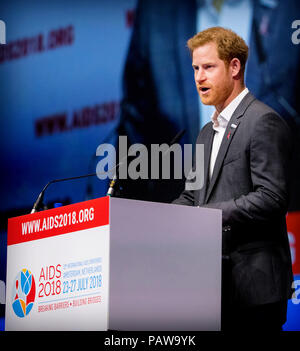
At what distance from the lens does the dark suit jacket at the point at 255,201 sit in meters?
2.59

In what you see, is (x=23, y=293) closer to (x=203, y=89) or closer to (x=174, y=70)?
(x=203, y=89)

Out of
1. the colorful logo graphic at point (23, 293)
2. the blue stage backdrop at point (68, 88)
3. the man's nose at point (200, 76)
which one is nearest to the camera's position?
the colorful logo graphic at point (23, 293)

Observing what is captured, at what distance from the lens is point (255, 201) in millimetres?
2564

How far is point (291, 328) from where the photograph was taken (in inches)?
156

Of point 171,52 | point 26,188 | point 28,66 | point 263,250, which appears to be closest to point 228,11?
point 171,52

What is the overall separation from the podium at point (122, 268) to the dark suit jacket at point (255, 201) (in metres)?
0.19

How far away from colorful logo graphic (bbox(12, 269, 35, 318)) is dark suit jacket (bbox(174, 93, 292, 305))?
30.7 inches

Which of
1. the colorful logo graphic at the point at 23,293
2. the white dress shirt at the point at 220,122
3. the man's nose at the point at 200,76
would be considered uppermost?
the man's nose at the point at 200,76

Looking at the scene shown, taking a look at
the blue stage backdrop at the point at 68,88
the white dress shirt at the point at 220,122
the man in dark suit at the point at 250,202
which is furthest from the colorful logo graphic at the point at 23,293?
the blue stage backdrop at the point at 68,88

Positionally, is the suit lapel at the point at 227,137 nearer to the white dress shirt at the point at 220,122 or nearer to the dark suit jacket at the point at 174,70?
the white dress shirt at the point at 220,122

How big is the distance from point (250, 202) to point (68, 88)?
298 cm

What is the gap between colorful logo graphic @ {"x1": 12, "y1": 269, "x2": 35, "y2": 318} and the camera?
2566mm

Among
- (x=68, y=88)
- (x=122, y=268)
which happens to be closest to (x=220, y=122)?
(x=122, y=268)
